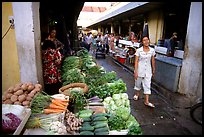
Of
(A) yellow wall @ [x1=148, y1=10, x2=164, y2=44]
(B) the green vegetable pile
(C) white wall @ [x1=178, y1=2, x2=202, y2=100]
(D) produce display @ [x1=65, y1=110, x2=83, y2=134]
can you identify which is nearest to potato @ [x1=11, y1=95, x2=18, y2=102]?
(D) produce display @ [x1=65, y1=110, x2=83, y2=134]

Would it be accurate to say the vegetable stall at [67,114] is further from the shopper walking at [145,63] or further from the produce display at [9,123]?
the shopper walking at [145,63]

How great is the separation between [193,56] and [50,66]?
4.02m

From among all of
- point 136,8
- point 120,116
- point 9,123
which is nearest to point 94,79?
point 120,116

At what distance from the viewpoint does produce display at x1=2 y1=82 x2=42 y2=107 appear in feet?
10.8

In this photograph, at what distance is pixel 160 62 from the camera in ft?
22.6

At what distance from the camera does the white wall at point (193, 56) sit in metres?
5.28

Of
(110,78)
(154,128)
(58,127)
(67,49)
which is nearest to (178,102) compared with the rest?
(154,128)

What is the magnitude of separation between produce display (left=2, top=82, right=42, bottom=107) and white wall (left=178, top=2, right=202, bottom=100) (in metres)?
4.25

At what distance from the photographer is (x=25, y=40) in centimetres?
402

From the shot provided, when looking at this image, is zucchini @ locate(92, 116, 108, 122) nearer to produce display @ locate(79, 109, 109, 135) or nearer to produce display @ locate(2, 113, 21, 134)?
produce display @ locate(79, 109, 109, 135)

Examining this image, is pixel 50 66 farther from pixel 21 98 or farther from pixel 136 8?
pixel 136 8

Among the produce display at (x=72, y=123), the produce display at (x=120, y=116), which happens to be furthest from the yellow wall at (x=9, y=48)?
the produce display at (x=120, y=116)

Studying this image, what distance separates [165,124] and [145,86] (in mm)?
1276

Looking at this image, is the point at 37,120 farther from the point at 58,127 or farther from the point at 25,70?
the point at 25,70
